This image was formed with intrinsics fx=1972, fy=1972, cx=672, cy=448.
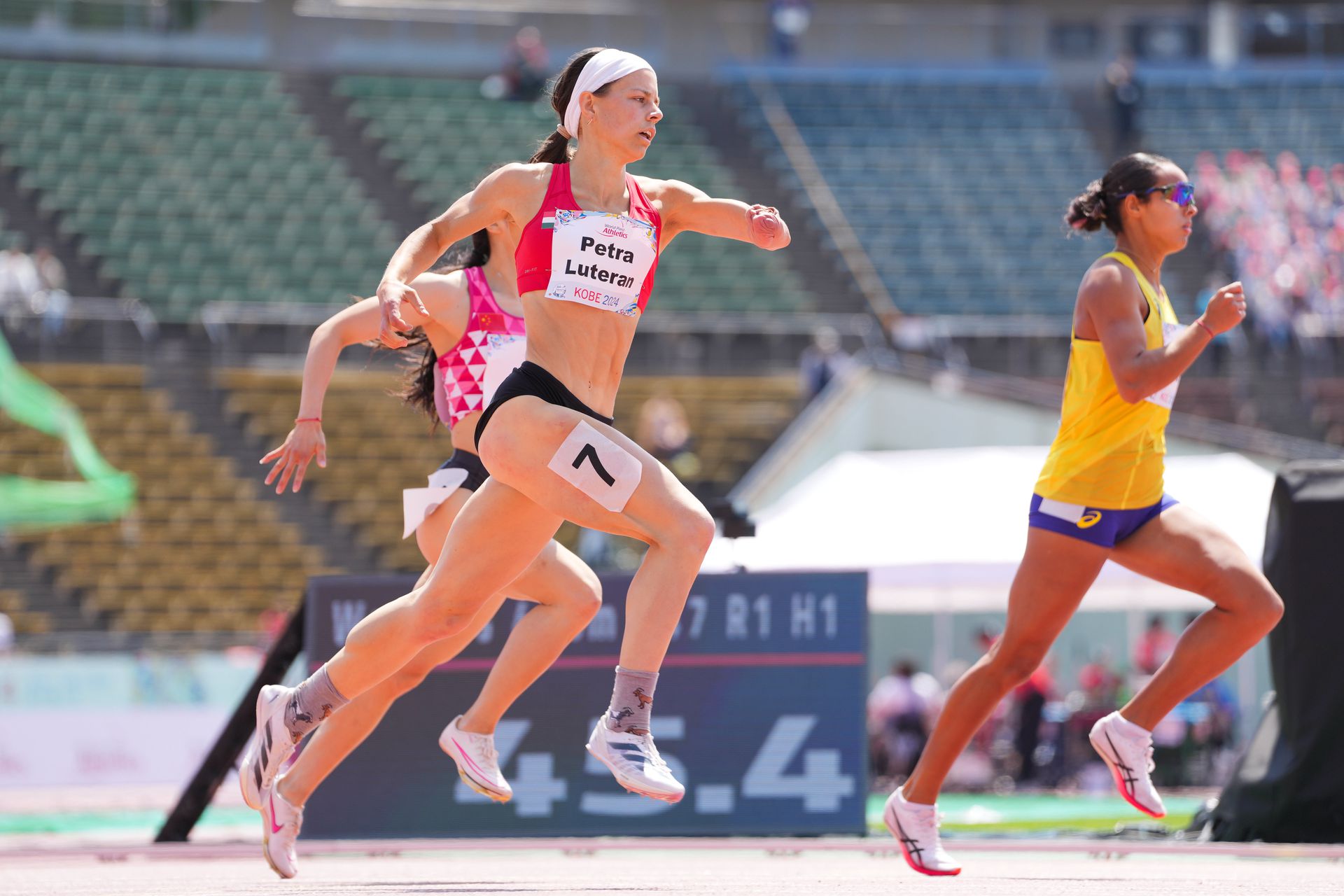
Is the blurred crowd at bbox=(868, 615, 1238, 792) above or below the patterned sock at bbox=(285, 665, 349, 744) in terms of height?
below

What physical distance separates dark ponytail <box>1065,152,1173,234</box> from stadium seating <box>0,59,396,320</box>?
62.1ft

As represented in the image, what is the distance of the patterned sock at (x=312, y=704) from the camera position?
561 centimetres

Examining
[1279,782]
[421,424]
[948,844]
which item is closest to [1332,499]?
[1279,782]

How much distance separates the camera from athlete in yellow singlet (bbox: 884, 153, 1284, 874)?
568 centimetres

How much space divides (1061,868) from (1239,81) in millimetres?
27782

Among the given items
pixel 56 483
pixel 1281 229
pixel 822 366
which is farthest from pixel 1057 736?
pixel 1281 229

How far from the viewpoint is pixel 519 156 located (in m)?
27.7

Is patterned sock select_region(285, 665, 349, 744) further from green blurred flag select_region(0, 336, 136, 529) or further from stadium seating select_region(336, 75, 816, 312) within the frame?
stadium seating select_region(336, 75, 816, 312)

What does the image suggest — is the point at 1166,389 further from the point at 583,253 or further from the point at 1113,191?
the point at 583,253

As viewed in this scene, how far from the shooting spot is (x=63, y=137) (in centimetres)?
2694

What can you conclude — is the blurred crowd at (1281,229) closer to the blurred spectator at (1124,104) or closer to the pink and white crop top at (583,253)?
the blurred spectator at (1124,104)

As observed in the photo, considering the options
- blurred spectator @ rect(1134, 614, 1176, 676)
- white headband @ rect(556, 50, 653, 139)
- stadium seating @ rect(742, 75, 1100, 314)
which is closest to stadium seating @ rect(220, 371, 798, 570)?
stadium seating @ rect(742, 75, 1100, 314)

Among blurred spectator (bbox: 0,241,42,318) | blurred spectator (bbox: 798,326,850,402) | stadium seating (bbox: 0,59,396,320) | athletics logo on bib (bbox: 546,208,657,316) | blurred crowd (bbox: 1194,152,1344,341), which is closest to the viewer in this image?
athletics logo on bib (bbox: 546,208,657,316)

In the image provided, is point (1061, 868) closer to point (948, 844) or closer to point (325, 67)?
point (948, 844)
